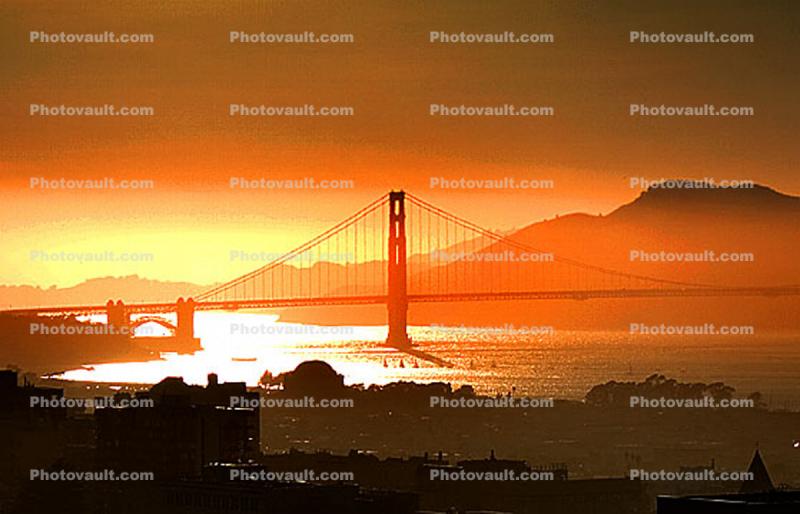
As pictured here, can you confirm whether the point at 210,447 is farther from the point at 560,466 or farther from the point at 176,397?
the point at 560,466

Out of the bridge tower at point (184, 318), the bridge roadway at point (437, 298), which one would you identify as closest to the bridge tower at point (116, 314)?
the bridge roadway at point (437, 298)

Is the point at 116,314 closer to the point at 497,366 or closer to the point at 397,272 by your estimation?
the point at 397,272

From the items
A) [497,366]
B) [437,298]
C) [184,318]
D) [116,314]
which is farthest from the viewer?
[497,366]

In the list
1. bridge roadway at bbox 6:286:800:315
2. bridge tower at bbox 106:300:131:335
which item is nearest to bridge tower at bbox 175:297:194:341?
bridge roadway at bbox 6:286:800:315

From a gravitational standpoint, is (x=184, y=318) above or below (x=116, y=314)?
above

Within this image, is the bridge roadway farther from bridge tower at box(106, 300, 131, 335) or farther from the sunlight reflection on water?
the sunlight reflection on water

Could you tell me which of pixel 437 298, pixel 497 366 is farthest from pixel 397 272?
pixel 497 366

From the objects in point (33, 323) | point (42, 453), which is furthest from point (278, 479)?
point (33, 323)

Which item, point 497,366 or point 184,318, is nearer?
point 184,318
